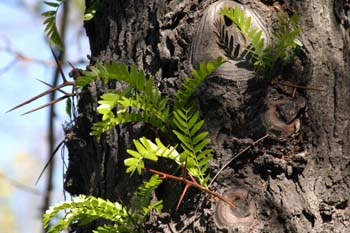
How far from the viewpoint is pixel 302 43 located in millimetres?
1736

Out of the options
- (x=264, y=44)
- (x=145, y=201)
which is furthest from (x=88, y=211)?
(x=264, y=44)

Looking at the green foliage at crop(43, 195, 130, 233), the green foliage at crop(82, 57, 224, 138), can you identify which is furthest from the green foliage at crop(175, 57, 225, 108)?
the green foliage at crop(43, 195, 130, 233)

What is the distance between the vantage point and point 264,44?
67.3 inches

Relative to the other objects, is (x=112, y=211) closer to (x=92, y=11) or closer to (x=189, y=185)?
(x=189, y=185)

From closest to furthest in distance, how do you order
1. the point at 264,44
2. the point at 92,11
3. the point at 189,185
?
1. the point at 189,185
2. the point at 264,44
3. the point at 92,11

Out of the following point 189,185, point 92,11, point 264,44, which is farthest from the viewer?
point 92,11

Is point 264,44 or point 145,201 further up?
point 264,44

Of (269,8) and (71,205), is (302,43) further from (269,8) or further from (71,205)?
(71,205)

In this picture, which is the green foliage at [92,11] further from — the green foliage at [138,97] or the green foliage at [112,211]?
the green foliage at [112,211]

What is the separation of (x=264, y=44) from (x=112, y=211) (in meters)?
0.60

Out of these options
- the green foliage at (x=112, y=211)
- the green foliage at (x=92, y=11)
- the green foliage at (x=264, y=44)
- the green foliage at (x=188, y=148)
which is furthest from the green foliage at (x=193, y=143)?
the green foliage at (x=92, y=11)

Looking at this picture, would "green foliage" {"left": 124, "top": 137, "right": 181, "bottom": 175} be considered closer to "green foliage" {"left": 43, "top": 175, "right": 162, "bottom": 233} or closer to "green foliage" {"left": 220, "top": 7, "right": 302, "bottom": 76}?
"green foliage" {"left": 43, "top": 175, "right": 162, "bottom": 233}

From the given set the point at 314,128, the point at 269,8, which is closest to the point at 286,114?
the point at 314,128

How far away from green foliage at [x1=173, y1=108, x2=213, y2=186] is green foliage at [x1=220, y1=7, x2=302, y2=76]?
22cm
